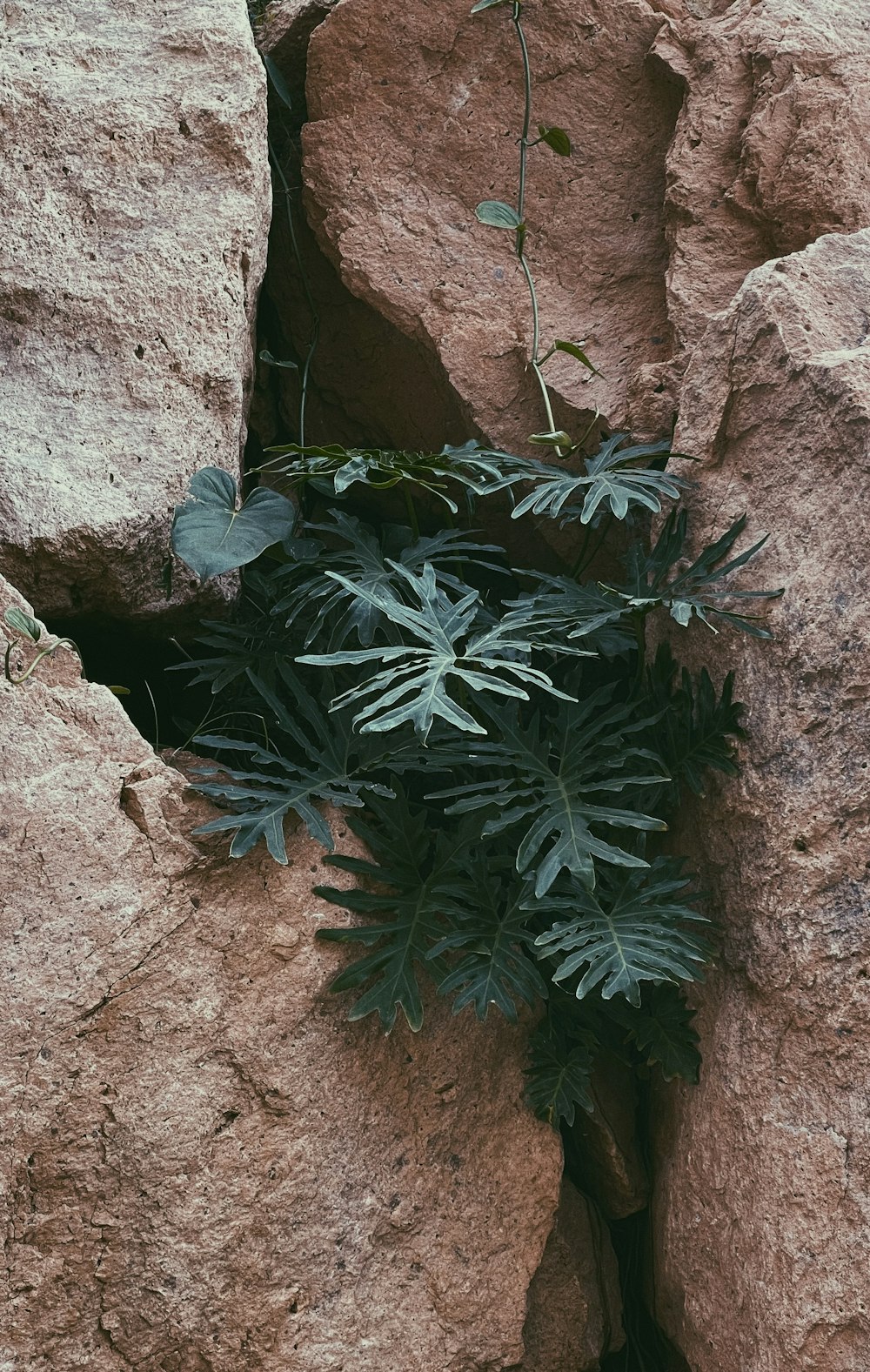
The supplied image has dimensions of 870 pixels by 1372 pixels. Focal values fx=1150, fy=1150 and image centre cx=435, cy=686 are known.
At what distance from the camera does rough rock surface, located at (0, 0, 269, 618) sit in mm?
2162

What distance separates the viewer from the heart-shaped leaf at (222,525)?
6.66 feet

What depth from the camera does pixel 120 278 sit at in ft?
7.66

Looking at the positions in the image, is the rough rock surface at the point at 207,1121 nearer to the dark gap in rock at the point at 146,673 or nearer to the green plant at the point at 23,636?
the green plant at the point at 23,636

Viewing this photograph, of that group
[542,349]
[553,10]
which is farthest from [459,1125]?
[553,10]

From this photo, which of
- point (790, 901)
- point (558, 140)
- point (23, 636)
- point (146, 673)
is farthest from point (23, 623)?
point (558, 140)

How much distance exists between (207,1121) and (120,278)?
1.63 meters

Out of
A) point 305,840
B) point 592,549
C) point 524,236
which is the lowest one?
point 305,840

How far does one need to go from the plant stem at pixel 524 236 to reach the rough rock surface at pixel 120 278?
1.88ft

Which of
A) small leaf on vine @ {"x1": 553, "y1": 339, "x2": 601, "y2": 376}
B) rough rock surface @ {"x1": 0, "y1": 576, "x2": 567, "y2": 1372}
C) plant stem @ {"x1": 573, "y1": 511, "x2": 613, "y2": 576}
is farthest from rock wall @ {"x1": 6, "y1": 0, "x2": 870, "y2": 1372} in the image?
plant stem @ {"x1": 573, "y1": 511, "x2": 613, "y2": 576}

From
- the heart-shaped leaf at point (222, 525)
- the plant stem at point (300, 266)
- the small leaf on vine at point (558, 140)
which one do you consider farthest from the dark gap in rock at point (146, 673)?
the small leaf on vine at point (558, 140)

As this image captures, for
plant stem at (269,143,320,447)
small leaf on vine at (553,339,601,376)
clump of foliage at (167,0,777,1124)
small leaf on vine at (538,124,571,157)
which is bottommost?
clump of foliage at (167,0,777,1124)

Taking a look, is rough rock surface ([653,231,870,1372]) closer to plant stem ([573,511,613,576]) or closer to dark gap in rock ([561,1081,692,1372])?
dark gap in rock ([561,1081,692,1372])

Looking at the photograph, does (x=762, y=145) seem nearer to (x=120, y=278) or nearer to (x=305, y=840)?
(x=120, y=278)

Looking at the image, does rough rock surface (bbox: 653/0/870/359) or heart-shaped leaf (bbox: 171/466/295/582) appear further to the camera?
rough rock surface (bbox: 653/0/870/359)
